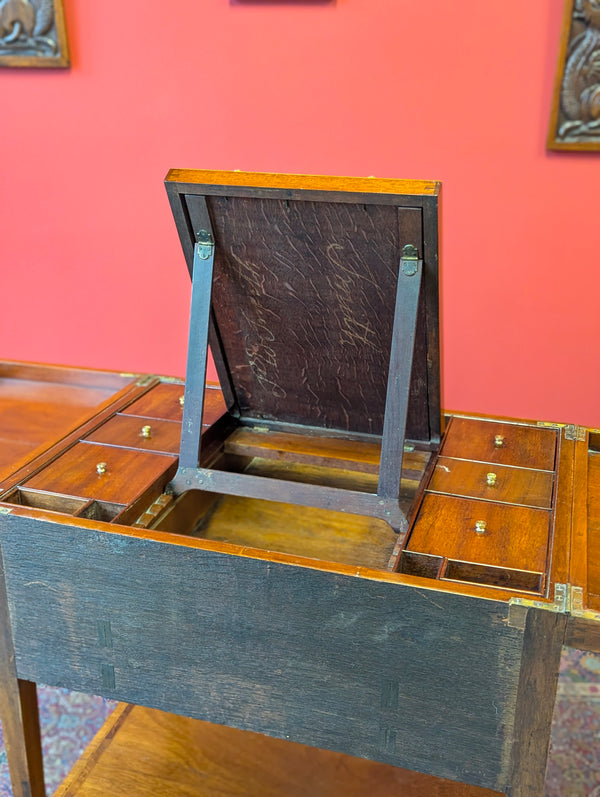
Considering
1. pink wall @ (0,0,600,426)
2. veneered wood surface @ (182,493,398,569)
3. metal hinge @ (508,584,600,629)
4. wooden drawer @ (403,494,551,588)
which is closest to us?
metal hinge @ (508,584,600,629)

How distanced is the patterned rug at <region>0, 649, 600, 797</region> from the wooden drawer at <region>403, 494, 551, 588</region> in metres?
1.02

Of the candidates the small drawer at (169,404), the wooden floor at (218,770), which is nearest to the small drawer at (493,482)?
the small drawer at (169,404)

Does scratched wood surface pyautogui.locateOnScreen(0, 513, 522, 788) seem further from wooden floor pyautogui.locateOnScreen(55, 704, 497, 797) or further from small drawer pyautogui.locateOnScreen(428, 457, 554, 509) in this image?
wooden floor pyautogui.locateOnScreen(55, 704, 497, 797)

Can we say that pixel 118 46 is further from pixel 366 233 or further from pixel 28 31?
pixel 366 233

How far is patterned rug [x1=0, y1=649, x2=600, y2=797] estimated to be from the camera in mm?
2131

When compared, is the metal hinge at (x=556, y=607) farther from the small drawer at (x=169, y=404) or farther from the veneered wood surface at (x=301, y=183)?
the small drawer at (x=169, y=404)

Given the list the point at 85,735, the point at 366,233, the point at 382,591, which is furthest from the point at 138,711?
the point at 366,233

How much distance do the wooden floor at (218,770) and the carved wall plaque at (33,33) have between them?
2403 millimetres

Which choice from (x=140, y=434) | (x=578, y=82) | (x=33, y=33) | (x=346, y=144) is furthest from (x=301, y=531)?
(x=33, y=33)

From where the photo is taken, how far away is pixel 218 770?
1983 mm

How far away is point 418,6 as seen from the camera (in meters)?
2.66

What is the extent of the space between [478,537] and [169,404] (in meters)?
0.91

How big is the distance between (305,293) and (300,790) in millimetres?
1194

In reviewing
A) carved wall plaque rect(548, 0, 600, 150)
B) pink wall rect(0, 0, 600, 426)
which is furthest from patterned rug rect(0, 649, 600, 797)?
carved wall plaque rect(548, 0, 600, 150)
